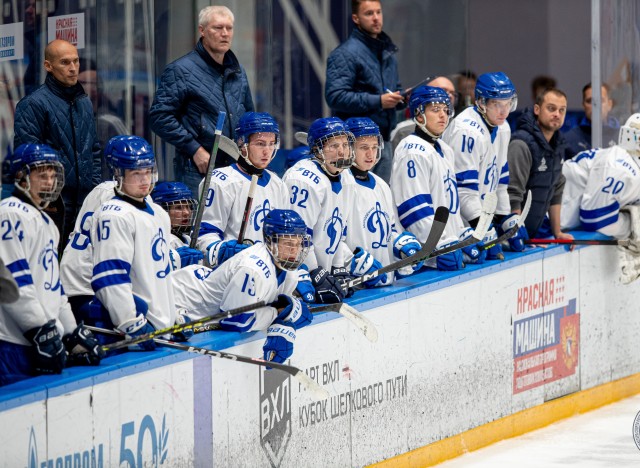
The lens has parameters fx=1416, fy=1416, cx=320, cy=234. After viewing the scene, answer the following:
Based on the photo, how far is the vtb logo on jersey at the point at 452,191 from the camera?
6.10 meters

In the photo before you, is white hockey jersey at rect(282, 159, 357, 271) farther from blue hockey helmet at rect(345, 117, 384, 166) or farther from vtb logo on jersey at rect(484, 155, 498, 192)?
vtb logo on jersey at rect(484, 155, 498, 192)

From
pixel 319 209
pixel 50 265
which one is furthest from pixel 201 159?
pixel 50 265

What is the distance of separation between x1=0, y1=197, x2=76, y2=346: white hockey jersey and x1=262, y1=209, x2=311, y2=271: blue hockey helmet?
828 mm

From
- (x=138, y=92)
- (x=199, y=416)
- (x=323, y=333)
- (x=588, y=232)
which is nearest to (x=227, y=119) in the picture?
(x=138, y=92)

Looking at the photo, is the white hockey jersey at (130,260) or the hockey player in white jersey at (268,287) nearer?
the white hockey jersey at (130,260)

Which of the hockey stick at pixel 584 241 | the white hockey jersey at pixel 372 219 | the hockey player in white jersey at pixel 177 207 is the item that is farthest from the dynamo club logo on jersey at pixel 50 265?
the hockey stick at pixel 584 241

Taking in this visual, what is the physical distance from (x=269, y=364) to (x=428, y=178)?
1592 millimetres

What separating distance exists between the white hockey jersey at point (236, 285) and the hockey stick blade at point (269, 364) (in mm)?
170

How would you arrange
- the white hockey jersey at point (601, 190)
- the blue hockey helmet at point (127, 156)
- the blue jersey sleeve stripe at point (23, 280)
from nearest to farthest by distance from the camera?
the blue jersey sleeve stripe at point (23, 280) → the blue hockey helmet at point (127, 156) → the white hockey jersey at point (601, 190)

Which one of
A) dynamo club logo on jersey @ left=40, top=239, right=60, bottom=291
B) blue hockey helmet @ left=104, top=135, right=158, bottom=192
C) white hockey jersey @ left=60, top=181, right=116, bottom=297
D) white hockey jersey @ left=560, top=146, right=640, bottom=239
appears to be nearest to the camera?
dynamo club logo on jersey @ left=40, top=239, right=60, bottom=291

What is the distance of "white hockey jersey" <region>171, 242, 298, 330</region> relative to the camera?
4.81 m

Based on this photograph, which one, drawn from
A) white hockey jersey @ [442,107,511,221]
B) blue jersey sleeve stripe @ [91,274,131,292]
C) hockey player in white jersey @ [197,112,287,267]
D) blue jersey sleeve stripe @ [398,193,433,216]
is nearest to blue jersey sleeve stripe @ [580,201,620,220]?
white hockey jersey @ [442,107,511,221]

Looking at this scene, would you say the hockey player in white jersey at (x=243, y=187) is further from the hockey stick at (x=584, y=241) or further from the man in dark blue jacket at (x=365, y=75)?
the hockey stick at (x=584, y=241)

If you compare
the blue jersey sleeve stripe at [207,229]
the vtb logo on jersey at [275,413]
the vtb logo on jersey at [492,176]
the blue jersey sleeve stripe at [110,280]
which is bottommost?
the vtb logo on jersey at [275,413]
